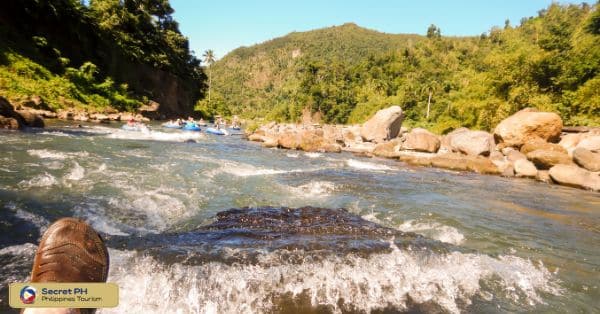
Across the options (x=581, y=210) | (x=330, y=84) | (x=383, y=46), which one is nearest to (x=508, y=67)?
(x=581, y=210)

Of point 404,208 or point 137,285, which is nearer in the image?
point 137,285

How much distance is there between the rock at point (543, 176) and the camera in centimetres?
1401

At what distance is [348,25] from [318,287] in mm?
165842

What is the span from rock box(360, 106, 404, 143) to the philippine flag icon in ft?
88.0

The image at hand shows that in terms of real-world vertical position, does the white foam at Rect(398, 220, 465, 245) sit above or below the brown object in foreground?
below

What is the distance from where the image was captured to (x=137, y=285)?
3.06 meters

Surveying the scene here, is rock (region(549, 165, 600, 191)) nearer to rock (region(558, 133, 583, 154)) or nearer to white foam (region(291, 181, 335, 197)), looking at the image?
rock (region(558, 133, 583, 154))

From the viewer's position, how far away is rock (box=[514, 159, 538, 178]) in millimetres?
14759

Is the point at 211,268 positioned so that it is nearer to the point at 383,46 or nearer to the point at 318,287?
the point at 318,287

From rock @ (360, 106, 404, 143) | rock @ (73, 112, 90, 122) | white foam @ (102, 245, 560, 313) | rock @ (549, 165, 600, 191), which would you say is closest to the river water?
white foam @ (102, 245, 560, 313)

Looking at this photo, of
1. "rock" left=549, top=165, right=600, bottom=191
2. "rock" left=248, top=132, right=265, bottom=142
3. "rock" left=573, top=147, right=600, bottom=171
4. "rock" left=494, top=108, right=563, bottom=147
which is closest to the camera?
"rock" left=549, top=165, right=600, bottom=191

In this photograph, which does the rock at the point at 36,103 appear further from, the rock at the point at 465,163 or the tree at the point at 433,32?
the tree at the point at 433,32

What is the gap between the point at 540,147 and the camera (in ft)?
54.2

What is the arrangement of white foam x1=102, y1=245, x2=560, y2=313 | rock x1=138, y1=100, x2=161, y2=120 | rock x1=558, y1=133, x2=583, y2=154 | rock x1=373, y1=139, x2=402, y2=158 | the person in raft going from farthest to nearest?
rock x1=138, y1=100, x2=161, y2=120 → rock x1=373, y1=139, x2=402, y2=158 → rock x1=558, y1=133, x2=583, y2=154 → white foam x1=102, y1=245, x2=560, y2=313 → the person in raft
